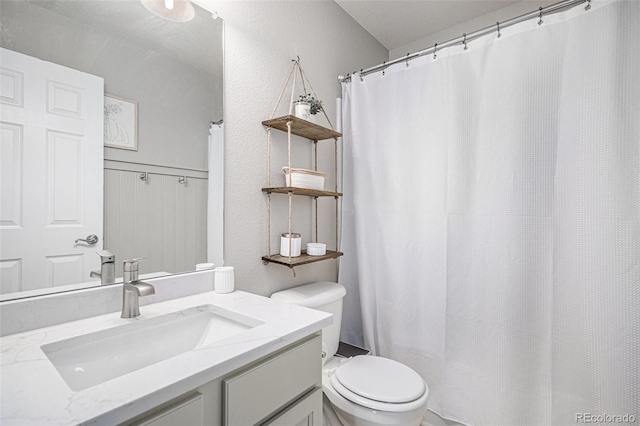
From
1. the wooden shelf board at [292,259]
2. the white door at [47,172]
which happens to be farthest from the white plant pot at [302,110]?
the white door at [47,172]

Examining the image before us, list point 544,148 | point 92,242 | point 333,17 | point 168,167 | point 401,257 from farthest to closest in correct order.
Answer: point 333,17, point 401,257, point 544,148, point 168,167, point 92,242

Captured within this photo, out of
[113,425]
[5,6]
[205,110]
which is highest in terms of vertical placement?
[5,6]

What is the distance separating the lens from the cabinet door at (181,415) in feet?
1.90

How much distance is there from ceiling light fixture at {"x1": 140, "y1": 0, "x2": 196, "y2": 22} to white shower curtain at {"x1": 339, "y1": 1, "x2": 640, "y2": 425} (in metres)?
1.01

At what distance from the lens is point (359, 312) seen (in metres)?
2.03

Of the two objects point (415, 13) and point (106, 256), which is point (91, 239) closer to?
point (106, 256)

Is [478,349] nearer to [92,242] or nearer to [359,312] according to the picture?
[359,312]

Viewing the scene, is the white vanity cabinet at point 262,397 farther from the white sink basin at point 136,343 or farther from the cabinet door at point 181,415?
the white sink basin at point 136,343

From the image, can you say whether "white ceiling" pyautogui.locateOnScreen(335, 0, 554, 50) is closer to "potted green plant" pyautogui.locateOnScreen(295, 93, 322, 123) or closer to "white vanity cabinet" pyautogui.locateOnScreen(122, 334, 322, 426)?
"potted green plant" pyautogui.locateOnScreen(295, 93, 322, 123)

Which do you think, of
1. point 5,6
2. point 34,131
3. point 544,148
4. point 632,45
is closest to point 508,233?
point 544,148

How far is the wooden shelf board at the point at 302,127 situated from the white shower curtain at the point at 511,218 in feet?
0.91

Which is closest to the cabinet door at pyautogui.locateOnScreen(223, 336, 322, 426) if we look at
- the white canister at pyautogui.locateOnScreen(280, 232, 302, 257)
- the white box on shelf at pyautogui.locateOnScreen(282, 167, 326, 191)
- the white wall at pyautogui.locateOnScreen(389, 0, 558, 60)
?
the white canister at pyautogui.locateOnScreen(280, 232, 302, 257)

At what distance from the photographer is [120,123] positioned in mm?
1022

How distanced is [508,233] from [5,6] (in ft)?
6.32
